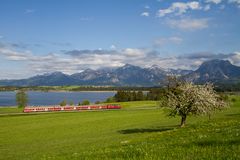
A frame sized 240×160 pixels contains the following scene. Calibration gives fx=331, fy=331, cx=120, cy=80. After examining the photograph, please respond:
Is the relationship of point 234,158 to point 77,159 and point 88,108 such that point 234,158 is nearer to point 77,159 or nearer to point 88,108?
point 77,159

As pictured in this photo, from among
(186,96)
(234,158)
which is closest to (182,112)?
(186,96)

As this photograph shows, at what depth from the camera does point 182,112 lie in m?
53.9

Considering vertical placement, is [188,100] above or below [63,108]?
above

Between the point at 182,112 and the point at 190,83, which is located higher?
the point at 190,83

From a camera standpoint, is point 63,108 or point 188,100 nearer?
point 188,100

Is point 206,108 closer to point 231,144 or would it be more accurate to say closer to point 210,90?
point 210,90

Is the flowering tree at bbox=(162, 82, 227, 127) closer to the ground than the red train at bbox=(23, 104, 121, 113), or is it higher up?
higher up

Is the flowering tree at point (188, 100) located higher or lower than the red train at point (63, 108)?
higher

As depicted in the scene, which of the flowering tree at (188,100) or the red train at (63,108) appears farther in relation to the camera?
the red train at (63,108)

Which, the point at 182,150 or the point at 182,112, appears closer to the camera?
the point at 182,150

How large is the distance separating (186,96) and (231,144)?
38838 mm

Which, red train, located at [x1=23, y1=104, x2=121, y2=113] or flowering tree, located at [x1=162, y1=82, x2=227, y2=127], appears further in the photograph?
red train, located at [x1=23, y1=104, x2=121, y2=113]

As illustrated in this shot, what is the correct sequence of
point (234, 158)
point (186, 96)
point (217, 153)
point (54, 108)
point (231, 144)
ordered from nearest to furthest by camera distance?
point (234, 158) < point (217, 153) < point (231, 144) < point (186, 96) < point (54, 108)

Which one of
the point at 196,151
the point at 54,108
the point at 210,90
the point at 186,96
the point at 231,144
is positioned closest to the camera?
the point at 196,151
